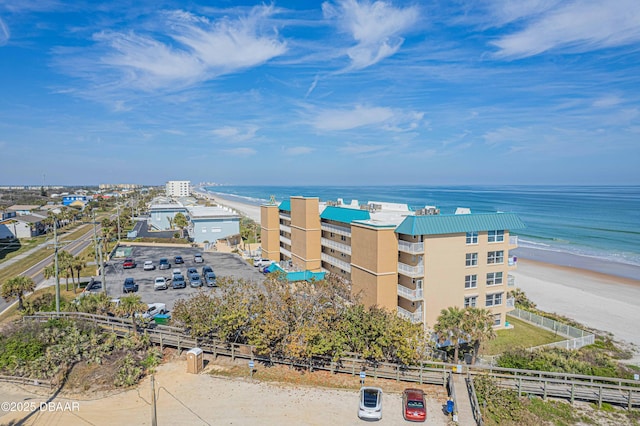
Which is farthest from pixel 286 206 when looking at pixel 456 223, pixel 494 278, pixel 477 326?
pixel 477 326

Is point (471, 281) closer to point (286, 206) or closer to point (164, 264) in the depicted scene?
point (286, 206)

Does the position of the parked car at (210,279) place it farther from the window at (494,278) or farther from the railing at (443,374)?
the window at (494,278)

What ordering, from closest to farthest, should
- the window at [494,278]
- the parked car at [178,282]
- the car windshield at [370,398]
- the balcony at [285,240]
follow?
the car windshield at [370,398] < the window at [494,278] < the parked car at [178,282] < the balcony at [285,240]

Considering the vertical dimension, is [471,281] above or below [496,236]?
below

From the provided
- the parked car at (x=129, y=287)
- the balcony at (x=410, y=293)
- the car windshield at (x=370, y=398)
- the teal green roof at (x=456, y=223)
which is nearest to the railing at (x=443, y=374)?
the car windshield at (x=370, y=398)

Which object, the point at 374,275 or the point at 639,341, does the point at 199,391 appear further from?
the point at 639,341

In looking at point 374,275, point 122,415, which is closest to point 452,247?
point 374,275
